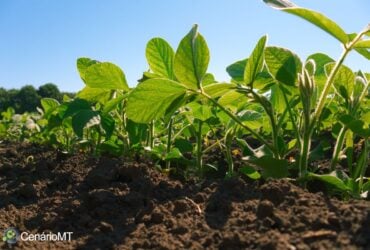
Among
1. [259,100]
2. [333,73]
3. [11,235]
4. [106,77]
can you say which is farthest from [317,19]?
[11,235]

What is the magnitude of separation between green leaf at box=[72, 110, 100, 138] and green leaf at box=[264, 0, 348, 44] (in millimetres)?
891

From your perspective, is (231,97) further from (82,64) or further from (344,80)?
(82,64)

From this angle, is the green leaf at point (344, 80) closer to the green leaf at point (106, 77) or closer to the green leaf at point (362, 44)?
the green leaf at point (362, 44)

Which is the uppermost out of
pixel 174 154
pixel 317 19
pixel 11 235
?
pixel 317 19

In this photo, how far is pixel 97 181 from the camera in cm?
188

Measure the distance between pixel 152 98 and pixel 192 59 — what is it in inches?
7.7

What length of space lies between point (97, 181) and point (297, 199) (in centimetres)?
91

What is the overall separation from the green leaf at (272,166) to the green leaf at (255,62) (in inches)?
10.2

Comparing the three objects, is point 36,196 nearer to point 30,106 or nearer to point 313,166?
point 313,166

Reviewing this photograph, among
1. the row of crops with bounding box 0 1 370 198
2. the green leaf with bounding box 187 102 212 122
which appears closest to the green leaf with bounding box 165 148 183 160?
the row of crops with bounding box 0 1 370 198

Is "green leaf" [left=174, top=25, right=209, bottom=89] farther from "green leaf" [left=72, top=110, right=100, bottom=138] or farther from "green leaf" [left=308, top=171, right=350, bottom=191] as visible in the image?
"green leaf" [left=72, top=110, right=100, bottom=138]

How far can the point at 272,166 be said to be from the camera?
151cm

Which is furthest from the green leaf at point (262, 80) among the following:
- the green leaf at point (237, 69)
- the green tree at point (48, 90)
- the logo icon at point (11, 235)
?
the green tree at point (48, 90)

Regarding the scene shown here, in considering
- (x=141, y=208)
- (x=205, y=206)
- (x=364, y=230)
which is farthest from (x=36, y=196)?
(x=364, y=230)
